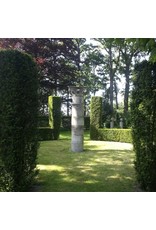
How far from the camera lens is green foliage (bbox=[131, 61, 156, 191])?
736 centimetres

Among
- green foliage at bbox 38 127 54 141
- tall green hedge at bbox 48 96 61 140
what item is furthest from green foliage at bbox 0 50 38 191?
tall green hedge at bbox 48 96 61 140

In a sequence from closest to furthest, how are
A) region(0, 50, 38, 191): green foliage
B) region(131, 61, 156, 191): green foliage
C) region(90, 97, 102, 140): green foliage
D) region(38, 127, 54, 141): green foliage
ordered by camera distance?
region(0, 50, 38, 191): green foliage < region(131, 61, 156, 191): green foliage < region(38, 127, 54, 141): green foliage < region(90, 97, 102, 140): green foliage

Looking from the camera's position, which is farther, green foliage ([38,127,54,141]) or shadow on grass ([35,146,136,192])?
green foliage ([38,127,54,141])

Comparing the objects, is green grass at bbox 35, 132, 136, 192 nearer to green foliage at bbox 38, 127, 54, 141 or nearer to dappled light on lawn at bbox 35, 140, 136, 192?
dappled light on lawn at bbox 35, 140, 136, 192

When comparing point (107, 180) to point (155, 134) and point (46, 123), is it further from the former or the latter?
point (46, 123)

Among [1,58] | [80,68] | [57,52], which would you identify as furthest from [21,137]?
[80,68]

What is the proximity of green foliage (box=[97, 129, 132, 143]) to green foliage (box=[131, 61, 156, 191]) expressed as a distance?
11289 mm

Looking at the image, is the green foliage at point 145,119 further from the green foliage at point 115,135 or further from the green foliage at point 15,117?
the green foliage at point 115,135

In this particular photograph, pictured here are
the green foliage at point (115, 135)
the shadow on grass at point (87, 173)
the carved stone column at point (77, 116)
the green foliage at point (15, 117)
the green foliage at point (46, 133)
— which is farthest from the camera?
the green foliage at point (46, 133)

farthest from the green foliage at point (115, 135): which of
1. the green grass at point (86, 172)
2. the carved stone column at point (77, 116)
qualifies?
the carved stone column at point (77, 116)

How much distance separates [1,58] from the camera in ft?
22.7

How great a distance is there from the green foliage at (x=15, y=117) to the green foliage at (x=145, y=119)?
258cm

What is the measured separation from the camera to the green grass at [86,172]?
311 inches

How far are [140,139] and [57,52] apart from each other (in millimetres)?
24685
